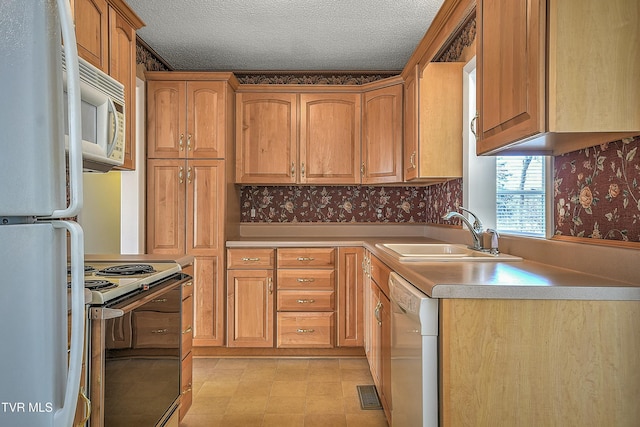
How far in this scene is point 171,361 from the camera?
6.91 ft

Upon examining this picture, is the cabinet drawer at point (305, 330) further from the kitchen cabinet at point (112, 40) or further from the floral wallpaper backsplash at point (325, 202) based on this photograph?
the kitchen cabinet at point (112, 40)

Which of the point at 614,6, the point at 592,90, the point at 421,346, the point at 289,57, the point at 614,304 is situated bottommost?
the point at 421,346

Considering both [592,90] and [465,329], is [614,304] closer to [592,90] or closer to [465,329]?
[465,329]

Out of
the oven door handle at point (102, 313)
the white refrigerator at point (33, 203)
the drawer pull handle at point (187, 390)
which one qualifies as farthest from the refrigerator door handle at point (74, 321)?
the drawer pull handle at point (187, 390)

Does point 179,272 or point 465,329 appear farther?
point 179,272

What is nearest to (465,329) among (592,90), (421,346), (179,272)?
(421,346)

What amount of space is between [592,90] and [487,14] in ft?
2.10

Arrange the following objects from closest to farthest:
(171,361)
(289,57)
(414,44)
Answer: (171,361), (414,44), (289,57)

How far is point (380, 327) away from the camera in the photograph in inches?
103

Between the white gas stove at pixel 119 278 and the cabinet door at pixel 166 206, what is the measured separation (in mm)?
1333

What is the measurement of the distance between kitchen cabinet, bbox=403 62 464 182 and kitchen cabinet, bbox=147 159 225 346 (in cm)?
158

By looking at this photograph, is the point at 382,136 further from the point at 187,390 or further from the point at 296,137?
the point at 187,390

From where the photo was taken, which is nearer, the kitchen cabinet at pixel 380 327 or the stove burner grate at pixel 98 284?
the stove burner grate at pixel 98 284

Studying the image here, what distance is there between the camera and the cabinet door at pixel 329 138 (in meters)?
4.04
